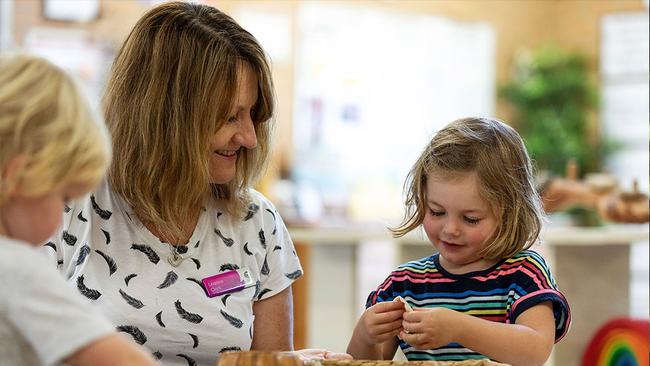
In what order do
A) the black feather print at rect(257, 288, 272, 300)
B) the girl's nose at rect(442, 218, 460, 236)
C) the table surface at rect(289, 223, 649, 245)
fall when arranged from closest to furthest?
the girl's nose at rect(442, 218, 460, 236), the black feather print at rect(257, 288, 272, 300), the table surface at rect(289, 223, 649, 245)

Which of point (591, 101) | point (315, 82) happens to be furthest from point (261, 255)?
point (591, 101)

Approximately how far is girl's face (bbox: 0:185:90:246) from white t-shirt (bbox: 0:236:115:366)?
5 cm

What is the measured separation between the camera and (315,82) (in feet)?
24.4

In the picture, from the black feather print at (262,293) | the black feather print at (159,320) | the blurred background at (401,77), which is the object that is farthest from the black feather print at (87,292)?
the blurred background at (401,77)

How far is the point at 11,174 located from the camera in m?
0.99

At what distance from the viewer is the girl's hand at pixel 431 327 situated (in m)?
1.44

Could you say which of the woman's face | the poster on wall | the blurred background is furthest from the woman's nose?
the poster on wall

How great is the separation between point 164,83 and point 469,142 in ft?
1.83

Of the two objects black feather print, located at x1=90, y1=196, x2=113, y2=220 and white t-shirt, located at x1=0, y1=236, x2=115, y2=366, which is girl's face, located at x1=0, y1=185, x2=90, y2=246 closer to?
white t-shirt, located at x1=0, y1=236, x2=115, y2=366

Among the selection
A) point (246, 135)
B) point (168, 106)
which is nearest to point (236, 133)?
point (246, 135)

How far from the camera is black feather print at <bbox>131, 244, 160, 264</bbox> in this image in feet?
5.41

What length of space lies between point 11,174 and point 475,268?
89cm

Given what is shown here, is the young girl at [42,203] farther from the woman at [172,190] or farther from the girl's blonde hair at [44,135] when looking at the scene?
the woman at [172,190]

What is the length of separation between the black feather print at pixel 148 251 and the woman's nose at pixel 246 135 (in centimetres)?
25
